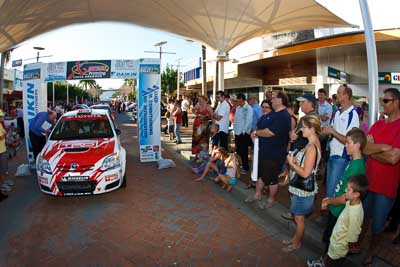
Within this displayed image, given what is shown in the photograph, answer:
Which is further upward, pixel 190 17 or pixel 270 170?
pixel 190 17

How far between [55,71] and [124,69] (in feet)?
6.44

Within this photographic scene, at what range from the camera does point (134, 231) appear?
4.59 metres

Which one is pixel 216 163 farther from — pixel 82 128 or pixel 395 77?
pixel 395 77

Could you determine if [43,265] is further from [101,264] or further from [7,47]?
[7,47]

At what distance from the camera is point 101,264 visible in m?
3.68

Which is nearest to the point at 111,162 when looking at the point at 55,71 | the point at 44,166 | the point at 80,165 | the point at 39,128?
the point at 80,165

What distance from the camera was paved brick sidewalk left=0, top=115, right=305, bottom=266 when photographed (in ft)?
12.5

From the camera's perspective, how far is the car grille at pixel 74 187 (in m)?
5.40

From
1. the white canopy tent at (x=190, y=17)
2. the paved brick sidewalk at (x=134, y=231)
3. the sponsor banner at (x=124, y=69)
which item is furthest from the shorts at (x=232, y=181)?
the white canopy tent at (x=190, y=17)

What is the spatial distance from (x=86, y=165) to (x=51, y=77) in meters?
4.35

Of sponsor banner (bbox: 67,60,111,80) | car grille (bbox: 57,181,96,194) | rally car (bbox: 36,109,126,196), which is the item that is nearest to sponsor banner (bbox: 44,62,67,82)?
sponsor banner (bbox: 67,60,111,80)

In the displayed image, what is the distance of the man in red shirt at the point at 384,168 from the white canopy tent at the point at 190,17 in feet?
26.4

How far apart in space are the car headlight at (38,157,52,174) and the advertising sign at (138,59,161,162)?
3645 millimetres

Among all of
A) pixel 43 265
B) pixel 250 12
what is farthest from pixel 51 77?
pixel 250 12
